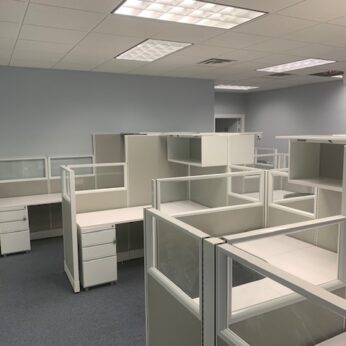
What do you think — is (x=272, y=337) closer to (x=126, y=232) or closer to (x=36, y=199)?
(x=126, y=232)

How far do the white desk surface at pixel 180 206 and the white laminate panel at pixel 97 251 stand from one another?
70 cm

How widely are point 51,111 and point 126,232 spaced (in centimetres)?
222

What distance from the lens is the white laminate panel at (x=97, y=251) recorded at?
10.8 feet

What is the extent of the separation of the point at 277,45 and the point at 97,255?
112 inches

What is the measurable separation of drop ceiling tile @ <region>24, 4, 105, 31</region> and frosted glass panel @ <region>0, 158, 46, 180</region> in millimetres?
2512

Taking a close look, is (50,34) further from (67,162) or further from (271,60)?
(271,60)

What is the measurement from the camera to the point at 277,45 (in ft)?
12.1

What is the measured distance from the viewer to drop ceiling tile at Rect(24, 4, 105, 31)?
2531 millimetres

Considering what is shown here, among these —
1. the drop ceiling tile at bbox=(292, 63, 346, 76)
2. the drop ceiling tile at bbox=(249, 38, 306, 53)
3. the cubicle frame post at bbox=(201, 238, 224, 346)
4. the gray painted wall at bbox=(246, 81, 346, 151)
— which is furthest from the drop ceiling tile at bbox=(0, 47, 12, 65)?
the gray painted wall at bbox=(246, 81, 346, 151)

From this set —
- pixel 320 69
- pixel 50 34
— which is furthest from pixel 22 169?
pixel 320 69

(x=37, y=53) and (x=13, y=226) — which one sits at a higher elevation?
(x=37, y=53)

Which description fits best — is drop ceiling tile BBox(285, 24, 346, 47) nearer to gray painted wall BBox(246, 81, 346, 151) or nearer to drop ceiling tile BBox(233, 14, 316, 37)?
drop ceiling tile BBox(233, 14, 316, 37)

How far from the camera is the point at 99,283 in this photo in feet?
11.1

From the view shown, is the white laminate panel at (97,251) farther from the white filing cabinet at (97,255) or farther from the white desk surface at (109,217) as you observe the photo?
the white desk surface at (109,217)
